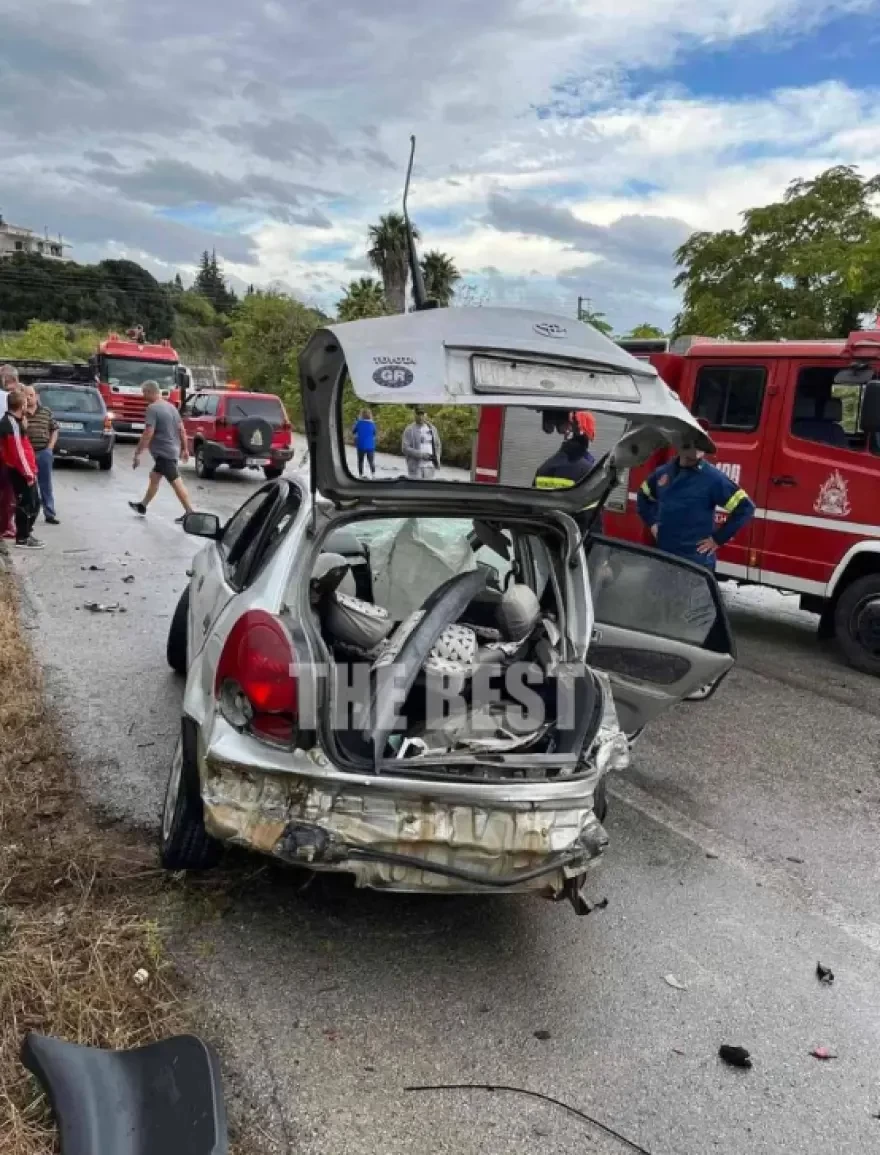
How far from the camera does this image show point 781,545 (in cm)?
745

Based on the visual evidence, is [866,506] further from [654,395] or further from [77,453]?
[77,453]

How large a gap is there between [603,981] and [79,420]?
55.9 ft

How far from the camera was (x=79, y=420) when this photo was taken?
703 inches

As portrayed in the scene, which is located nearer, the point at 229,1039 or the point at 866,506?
the point at 229,1039

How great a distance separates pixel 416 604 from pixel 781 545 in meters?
4.12

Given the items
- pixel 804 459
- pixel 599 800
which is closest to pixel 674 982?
pixel 599 800

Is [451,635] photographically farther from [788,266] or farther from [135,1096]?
[788,266]

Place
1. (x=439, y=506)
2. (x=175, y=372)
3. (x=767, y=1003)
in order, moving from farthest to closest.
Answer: (x=175, y=372), (x=439, y=506), (x=767, y=1003)

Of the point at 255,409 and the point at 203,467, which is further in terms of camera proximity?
the point at 255,409

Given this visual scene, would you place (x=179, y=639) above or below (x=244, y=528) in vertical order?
below

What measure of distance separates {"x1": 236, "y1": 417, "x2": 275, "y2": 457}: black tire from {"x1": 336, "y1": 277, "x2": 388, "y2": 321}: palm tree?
23262mm

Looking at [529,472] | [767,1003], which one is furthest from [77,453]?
[767,1003]

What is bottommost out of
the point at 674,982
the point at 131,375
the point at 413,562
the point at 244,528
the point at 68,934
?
the point at 674,982

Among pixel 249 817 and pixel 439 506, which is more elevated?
pixel 439 506
